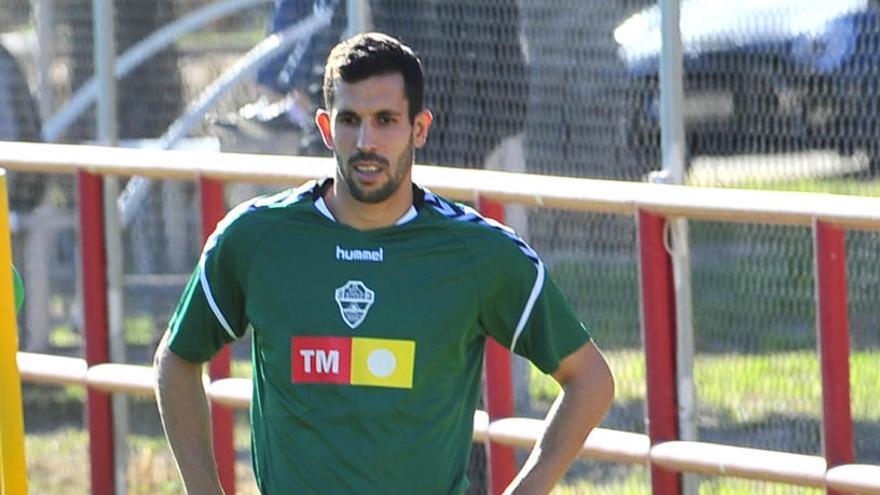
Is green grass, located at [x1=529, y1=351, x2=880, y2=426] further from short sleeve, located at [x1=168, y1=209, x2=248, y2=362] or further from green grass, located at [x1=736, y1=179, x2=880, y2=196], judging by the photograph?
short sleeve, located at [x1=168, y1=209, x2=248, y2=362]

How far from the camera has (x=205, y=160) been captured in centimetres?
670

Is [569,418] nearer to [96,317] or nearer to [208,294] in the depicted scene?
[208,294]

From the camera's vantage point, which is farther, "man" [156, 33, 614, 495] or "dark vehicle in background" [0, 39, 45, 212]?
"dark vehicle in background" [0, 39, 45, 212]

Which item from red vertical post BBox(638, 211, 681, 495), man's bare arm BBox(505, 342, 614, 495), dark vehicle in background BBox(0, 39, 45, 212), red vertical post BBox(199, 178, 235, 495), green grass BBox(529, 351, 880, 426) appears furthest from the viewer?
dark vehicle in background BBox(0, 39, 45, 212)

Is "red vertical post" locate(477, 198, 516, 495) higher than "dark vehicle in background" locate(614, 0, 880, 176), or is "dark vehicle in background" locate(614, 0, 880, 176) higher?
"dark vehicle in background" locate(614, 0, 880, 176)

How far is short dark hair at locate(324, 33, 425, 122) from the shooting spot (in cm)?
428

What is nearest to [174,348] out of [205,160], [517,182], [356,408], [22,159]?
[356,408]

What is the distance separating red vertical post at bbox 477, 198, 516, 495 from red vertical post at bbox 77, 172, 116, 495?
5.55 ft

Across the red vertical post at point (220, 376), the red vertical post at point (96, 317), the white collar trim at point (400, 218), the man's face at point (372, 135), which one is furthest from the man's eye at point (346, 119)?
the red vertical post at point (96, 317)

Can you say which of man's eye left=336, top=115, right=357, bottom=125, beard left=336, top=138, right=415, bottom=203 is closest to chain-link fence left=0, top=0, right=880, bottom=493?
beard left=336, top=138, right=415, bottom=203

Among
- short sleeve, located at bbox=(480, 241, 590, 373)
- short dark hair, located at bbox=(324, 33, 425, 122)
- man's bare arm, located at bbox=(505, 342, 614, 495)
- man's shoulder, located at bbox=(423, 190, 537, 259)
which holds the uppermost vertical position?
short dark hair, located at bbox=(324, 33, 425, 122)

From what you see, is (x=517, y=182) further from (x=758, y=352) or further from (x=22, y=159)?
(x=22, y=159)

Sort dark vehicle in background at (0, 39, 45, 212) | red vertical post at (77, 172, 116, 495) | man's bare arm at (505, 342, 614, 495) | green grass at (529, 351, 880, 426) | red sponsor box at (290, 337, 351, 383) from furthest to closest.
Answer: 1. dark vehicle in background at (0, 39, 45, 212)
2. red vertical post at (77, 172, 116, 495)
3. green grass at (529, 351, 880, 426)
4. red sponsor box at (290, 337, 351, 383)
5. man's bare arm at (505, 342, 614, 495)

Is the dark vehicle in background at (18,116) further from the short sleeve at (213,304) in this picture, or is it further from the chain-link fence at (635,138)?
the short sleeve at (213,304)
